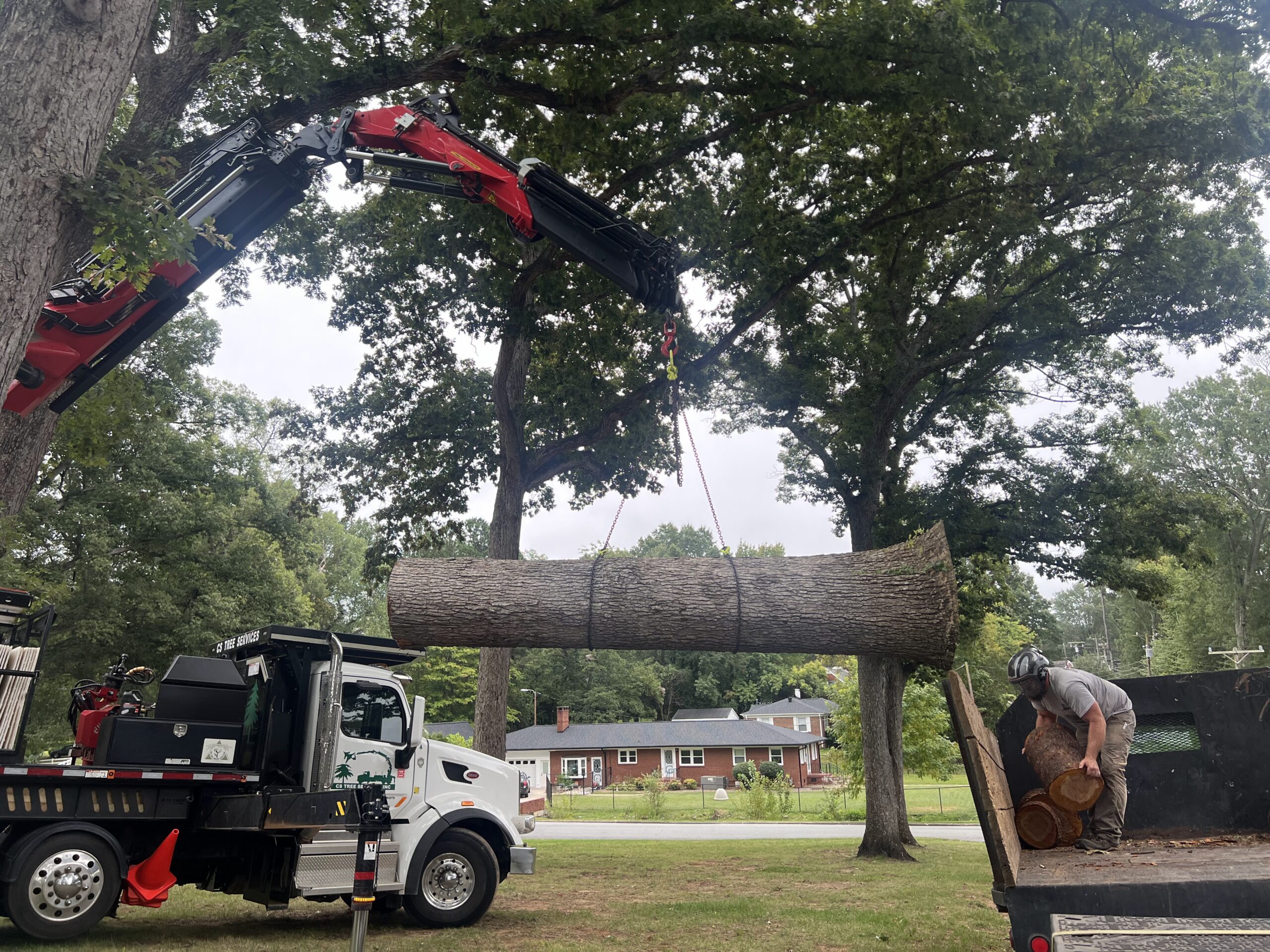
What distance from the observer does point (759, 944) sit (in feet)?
23.2

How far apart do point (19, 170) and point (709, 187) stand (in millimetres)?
10830

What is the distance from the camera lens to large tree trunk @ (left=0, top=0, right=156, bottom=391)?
514cm

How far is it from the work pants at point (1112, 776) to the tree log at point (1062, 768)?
98 mm

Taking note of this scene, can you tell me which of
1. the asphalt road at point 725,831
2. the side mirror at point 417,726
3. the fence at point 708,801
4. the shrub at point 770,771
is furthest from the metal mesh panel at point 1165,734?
the shrub at point 770,771

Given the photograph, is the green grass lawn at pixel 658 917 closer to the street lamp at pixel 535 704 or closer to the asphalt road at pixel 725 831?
the asphalt road at pixel 725 831

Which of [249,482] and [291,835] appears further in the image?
[249,482]

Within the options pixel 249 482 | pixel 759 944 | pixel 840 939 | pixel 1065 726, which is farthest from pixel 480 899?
pixel 249 482

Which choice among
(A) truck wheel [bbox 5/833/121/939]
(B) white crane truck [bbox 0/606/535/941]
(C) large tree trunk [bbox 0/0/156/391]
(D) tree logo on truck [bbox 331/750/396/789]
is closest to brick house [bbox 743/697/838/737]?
(B) white crane truck [bbox 0/606/535/941]

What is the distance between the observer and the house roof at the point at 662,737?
50.0 metres

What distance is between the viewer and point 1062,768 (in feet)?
18.5

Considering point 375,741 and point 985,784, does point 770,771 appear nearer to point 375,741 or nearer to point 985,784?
point 375,741

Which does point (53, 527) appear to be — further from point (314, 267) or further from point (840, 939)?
point (840, 939)

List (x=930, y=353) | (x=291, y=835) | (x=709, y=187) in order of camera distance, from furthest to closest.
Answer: (x=930, y=353) < (x=709, y=187) < (x=291, y=835)

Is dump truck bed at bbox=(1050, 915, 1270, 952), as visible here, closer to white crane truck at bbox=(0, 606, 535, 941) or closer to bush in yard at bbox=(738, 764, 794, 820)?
white crane truck at bbox=(0, 606, 535, 941)
